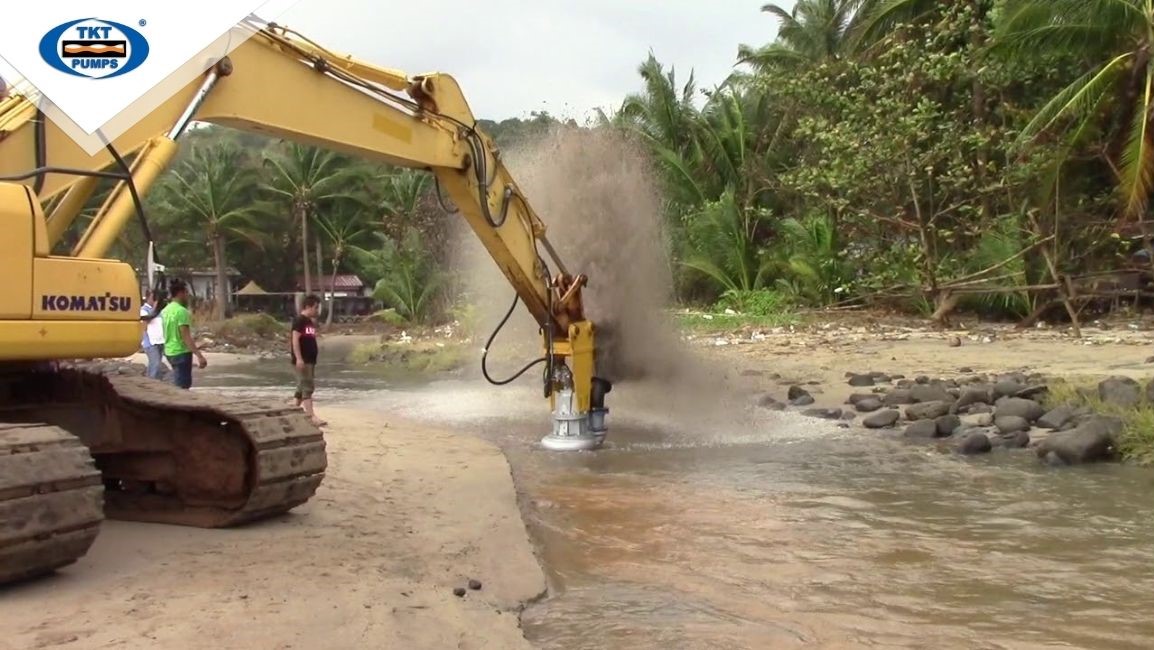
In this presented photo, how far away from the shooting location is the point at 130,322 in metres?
5.67

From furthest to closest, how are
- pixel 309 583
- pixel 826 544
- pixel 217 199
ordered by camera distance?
pixel 217 199 → pixel 826 544 → pixel 309 583

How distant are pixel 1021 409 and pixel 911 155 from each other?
10.4 m

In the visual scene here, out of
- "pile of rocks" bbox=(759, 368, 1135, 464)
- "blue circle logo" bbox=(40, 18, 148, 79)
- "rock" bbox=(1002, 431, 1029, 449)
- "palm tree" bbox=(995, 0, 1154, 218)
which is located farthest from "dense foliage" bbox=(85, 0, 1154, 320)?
"blue circle logo" bbox=(40, 18, 148, 79)

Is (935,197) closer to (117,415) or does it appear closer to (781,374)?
(781,374)

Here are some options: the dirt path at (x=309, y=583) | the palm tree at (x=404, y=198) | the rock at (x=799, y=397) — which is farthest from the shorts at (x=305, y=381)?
the palm tree at (x=404, y=198)

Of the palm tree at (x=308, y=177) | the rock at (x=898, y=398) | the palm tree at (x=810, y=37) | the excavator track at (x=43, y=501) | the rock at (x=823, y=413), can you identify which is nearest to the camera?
the excavator track at (x=43, y=501)

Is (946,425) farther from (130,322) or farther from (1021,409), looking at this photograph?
(130,322)

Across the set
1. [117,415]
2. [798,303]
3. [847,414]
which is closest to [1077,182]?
[798,303]

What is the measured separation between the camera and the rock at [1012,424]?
39.4 ft

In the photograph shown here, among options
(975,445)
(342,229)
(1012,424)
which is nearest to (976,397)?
(1012,424)

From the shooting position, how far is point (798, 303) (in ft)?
87.2

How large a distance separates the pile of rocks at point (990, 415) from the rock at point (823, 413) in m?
0.01

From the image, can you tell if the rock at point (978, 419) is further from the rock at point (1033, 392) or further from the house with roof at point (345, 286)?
the house with roof at point (345, 286)

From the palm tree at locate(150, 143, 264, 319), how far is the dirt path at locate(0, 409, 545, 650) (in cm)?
4123
